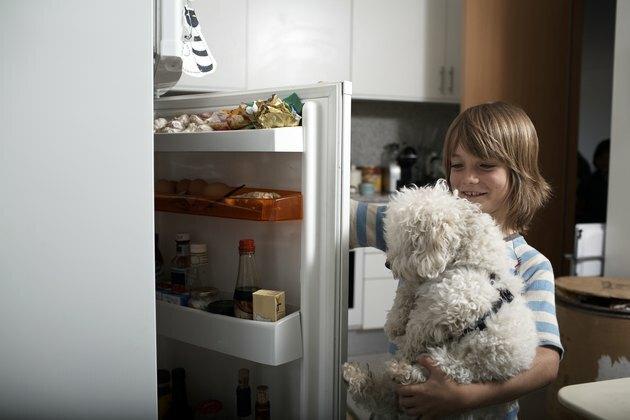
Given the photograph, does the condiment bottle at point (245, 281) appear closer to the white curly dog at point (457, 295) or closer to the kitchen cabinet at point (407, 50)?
the white curly dog at point (457, 295)

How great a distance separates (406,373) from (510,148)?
1.63 feet

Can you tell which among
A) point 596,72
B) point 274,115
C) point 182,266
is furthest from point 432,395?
point 596,72

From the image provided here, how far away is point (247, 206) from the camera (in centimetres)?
115

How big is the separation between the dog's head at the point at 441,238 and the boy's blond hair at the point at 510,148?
21 cm

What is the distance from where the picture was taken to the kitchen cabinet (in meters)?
2.79

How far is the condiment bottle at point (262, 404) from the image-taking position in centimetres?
120

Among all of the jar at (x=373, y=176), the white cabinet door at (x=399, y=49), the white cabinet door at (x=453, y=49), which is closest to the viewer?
the white cabinet door at (x=399, y=49)

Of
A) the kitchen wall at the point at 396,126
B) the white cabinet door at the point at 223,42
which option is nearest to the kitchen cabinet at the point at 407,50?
the kitchen wall at the point at 396,126

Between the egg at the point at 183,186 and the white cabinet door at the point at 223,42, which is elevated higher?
the white cabinet door at the point at 223,42

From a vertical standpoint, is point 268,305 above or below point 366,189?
below

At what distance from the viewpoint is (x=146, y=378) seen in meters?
0.86

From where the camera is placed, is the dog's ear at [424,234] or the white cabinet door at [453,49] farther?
the white cabinet door at [453,49]

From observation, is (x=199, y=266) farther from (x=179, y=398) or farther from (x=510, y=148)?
(x=510, y=148)

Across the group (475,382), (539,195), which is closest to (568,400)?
(475,382)
